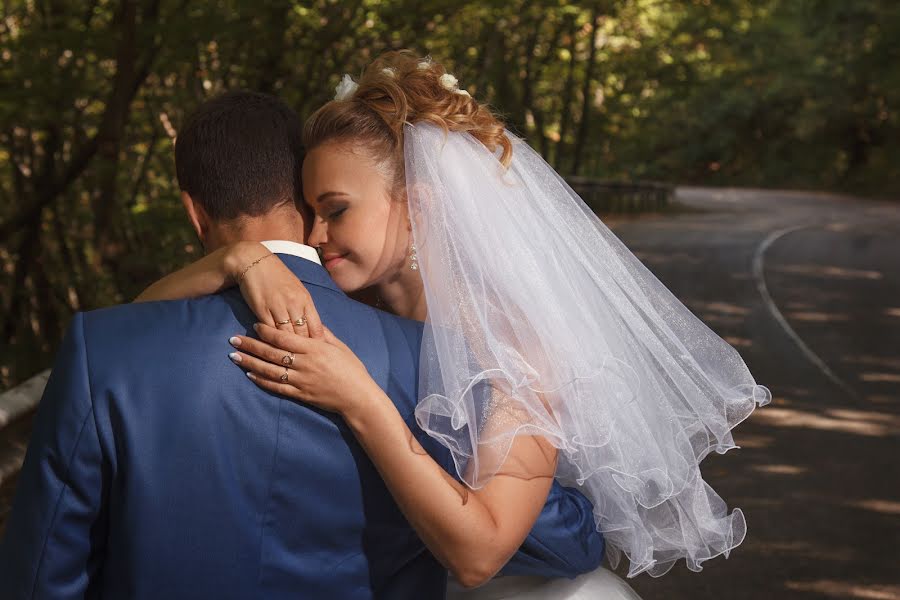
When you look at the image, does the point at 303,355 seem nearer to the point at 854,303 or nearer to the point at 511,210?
the point at 511,210

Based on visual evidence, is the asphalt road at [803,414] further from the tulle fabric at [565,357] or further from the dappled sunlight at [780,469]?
the tulle fabric at [565,357]

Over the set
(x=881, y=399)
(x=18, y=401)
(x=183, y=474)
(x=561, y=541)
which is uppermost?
(x=183, y=474)

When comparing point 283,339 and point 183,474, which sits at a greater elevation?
point 283,339

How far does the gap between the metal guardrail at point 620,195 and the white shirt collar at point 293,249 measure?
24507mm

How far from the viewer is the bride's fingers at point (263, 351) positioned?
6.45ft

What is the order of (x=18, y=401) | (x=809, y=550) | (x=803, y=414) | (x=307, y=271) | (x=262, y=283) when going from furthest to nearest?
(x=803, y=414), (x=809, y=550), (x=18, y=401), (x=307, y=271), (x=262, y=283)

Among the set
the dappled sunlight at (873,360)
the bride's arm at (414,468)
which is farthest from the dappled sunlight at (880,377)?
the bride's arm at (414,468)

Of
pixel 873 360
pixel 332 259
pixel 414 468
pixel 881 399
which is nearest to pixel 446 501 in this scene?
pixel 414 468

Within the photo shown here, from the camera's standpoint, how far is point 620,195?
3023cm

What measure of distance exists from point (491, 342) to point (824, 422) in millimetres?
7250

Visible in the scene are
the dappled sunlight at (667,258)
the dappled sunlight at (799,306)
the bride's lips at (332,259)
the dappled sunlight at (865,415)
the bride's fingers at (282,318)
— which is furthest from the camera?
the dappled sunlight at (667,258)

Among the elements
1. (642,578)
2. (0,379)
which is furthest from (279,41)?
(642,578)

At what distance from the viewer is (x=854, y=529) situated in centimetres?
649

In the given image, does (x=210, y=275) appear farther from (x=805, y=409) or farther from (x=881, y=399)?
(x=881, y=399)
